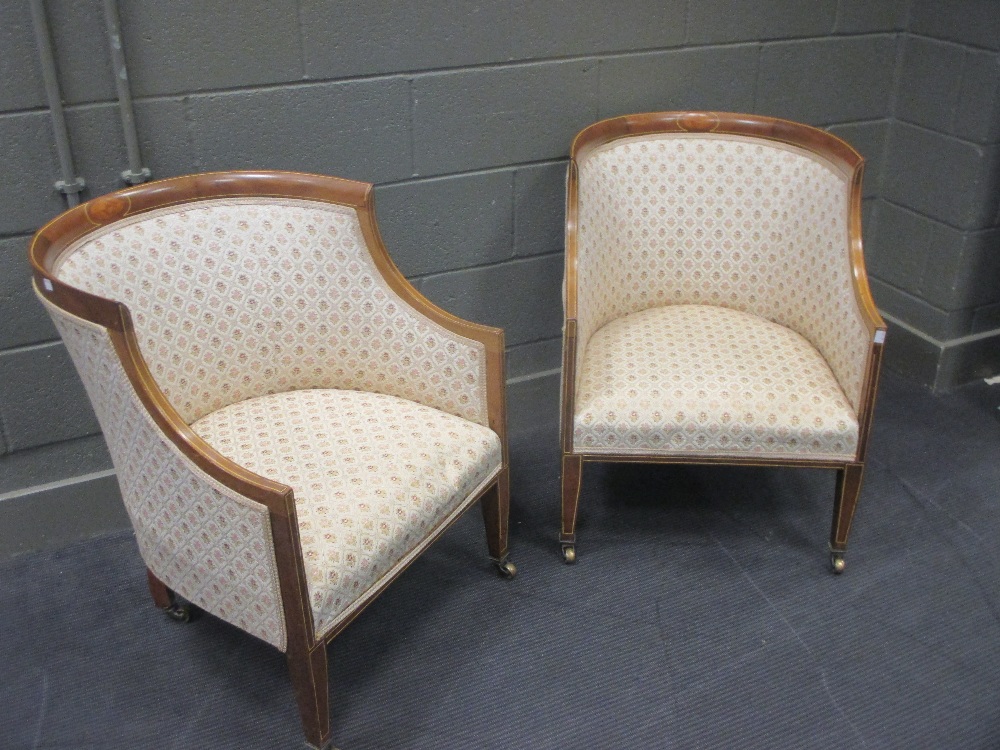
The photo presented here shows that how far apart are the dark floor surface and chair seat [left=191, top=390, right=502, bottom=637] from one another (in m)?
0.29

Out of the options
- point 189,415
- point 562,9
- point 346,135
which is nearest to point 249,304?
point 189,415

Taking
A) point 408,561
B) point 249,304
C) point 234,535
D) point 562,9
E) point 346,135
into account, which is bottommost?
point 408,561

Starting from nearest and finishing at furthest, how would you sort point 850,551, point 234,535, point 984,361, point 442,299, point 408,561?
point 234,535, point 408,561, point 850,551, point 442,299, point 984,361

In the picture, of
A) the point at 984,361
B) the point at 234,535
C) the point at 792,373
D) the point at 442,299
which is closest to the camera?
the point at 234,535

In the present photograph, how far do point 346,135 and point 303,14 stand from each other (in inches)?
10.1

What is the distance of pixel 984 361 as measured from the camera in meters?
2.81

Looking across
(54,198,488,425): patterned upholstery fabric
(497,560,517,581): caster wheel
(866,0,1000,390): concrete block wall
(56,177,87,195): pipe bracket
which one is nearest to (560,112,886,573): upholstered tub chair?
(497,560,517,581): caster wheel

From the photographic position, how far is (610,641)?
1974mm

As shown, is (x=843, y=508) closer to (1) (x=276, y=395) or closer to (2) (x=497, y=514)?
(2) (x=497, y=514)

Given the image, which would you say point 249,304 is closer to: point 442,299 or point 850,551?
point 442,299

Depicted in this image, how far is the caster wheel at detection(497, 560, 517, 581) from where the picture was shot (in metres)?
2.12

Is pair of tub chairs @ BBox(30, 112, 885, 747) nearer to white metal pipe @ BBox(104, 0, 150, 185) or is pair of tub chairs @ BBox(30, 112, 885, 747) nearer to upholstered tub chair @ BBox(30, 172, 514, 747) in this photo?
upholstered tub chair @ BBox(30, 172, 514, 747)

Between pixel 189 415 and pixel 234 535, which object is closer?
pixel 234 535

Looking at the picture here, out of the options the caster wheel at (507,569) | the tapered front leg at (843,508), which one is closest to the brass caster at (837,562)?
the tapered front leg at (843,508)
